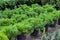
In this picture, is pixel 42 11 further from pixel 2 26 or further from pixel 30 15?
pixel 2 26

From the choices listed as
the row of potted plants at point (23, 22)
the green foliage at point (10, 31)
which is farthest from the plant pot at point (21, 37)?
the green foliage at point (10, 31)

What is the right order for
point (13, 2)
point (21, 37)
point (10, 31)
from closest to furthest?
point (10, 31) < point (21, 37) < point (13, 2)

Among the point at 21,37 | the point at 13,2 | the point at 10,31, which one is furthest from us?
the point at 13,2

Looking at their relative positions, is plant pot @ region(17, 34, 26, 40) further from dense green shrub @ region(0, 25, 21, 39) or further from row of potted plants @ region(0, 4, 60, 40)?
dense green shrub @ region(0, 25, 21, 39)

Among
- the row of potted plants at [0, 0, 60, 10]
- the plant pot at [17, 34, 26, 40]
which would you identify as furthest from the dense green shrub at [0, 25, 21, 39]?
the row of potted plants at [0, 0, 60, 10]

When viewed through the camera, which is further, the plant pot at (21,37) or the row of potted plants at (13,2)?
the row of potted plants at (13,2)

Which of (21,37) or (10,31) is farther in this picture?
(21,37)

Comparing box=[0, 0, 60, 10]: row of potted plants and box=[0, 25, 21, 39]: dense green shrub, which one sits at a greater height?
box=[0, 25, 21, 39]: dense green shrub

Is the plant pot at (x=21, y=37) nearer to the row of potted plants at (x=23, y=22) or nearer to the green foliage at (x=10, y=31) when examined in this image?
the row of potted plants at (x=23, y=22)

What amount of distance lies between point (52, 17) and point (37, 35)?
743 millimetres

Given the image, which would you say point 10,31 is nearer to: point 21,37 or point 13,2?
point 21,37

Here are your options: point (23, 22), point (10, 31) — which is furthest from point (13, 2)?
point (10, 31)

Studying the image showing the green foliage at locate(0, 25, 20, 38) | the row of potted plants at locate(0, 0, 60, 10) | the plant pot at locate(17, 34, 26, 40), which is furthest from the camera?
the row of potted plants at locate(0, 0, 60, 10)

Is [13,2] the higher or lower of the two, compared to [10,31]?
lower
